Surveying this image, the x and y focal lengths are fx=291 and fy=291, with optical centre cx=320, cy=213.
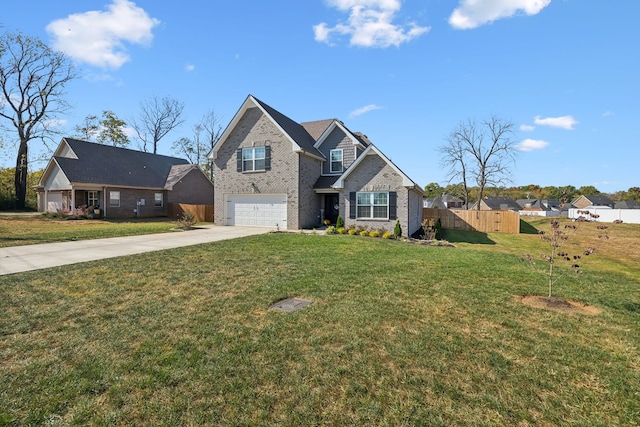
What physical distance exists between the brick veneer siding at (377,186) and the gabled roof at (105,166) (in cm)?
2128

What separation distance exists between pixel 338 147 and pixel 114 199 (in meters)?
20.6

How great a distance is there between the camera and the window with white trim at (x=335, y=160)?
67.4 feet

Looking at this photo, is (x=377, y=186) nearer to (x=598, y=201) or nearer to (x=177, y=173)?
(x=177, y=173)

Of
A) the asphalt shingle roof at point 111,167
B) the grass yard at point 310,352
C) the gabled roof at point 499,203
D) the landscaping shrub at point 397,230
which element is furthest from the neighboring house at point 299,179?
the gabled roof at point 499,203

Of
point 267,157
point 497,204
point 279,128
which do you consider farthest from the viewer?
point 497,204

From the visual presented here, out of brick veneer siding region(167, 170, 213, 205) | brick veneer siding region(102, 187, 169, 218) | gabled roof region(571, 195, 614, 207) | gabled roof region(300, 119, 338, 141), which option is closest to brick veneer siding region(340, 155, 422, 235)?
gabled roof region(300, 119, 338, 141)

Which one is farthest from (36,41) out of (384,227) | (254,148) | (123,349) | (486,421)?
(486,421)

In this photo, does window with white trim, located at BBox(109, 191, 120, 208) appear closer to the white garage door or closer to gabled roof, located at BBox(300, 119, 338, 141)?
the white garage door

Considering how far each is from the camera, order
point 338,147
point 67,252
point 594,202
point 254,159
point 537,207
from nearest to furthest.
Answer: point 67,252, point 254,159, point 338,147, point 594,202, point 537,207

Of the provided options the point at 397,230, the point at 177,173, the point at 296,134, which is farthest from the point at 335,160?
the point at 177,173

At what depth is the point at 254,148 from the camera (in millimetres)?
19656

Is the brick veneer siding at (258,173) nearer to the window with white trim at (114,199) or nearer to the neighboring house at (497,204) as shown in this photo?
the window with white trim at (114,199)

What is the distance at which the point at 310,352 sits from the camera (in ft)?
11.8

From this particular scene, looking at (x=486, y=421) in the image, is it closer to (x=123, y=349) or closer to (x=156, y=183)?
(x=123, y=349)
